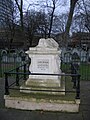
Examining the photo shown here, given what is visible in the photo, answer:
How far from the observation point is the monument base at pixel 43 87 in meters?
6.25

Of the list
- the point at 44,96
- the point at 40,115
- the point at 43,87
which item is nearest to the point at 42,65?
the point at 43,87

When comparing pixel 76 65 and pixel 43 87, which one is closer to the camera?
pixel 43 87

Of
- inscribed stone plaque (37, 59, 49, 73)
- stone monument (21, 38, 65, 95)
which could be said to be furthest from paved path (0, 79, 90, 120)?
inscribed stone plaque (37, 59, 49, 73)

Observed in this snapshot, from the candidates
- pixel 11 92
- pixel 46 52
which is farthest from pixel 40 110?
pixel 46 52

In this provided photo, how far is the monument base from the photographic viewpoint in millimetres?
6247

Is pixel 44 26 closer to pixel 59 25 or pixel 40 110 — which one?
pixel 59 25

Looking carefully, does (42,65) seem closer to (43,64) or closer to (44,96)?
(43,64)

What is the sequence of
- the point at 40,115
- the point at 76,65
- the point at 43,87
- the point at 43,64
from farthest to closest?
1. the point at 76,65
2. the point at 43,64
3. the point at 43,87
4. the point at 40,115

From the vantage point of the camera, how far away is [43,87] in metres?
6.52

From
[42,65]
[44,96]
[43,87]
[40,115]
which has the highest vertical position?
[42,65]

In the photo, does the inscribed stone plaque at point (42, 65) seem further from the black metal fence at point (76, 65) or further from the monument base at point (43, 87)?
the black metal fence at point (76, 65)

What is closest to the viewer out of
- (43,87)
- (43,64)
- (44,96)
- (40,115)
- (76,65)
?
(40,115)

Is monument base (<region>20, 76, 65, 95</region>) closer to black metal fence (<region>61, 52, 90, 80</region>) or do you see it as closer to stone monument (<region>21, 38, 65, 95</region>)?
stone monument (<region>21, 38, 65, 95</region>)

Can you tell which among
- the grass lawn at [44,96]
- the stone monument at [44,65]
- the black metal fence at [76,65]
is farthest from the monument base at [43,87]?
the black metal fence at [76,65]
